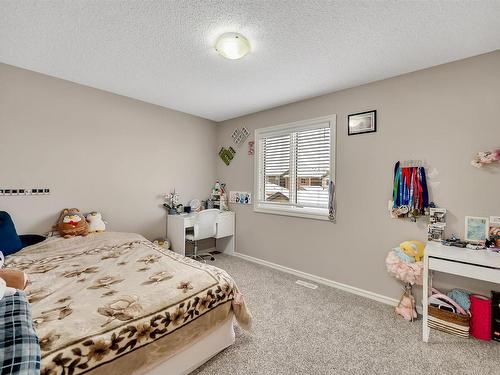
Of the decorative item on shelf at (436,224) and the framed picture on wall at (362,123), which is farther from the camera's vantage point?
the framed picture on wall at (362,123)

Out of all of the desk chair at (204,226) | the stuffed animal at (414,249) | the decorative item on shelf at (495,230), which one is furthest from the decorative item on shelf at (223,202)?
the decorative item on shelf at (495,230)

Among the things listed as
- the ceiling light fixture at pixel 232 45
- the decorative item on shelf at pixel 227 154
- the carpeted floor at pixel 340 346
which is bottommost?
the carpeted floor at pixel 340 346

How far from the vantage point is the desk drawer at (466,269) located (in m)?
1.61

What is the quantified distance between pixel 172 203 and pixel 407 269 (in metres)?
3.20

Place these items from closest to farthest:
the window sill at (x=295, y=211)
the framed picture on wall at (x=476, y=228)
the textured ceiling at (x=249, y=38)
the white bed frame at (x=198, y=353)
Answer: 1. the white bed frame at (x=198, y=353)
2. the textured ceiling at (x=249, y=38)
3. the framed picture on wall at (x=476, y=228)
4. the window sill at (x=295, y=211)

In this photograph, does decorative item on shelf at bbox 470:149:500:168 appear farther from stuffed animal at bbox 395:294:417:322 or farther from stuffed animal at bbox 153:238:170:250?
stuffed animal at bbox 153:238:170:250

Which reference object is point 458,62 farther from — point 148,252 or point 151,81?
point 148,252

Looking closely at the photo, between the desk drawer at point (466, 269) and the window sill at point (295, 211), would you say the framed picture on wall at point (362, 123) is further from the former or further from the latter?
the desk drawer at point (466, 269)

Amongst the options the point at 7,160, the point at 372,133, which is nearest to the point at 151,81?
the point at 7,160

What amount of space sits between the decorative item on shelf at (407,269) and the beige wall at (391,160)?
16 centimetres

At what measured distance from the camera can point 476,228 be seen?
6.68 feet

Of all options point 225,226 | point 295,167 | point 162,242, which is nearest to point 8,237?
point 162,242

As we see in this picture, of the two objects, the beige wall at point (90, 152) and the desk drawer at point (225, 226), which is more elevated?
the beige wall at point (90, 152)

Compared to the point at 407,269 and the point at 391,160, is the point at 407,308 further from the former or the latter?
the point at 391,160
